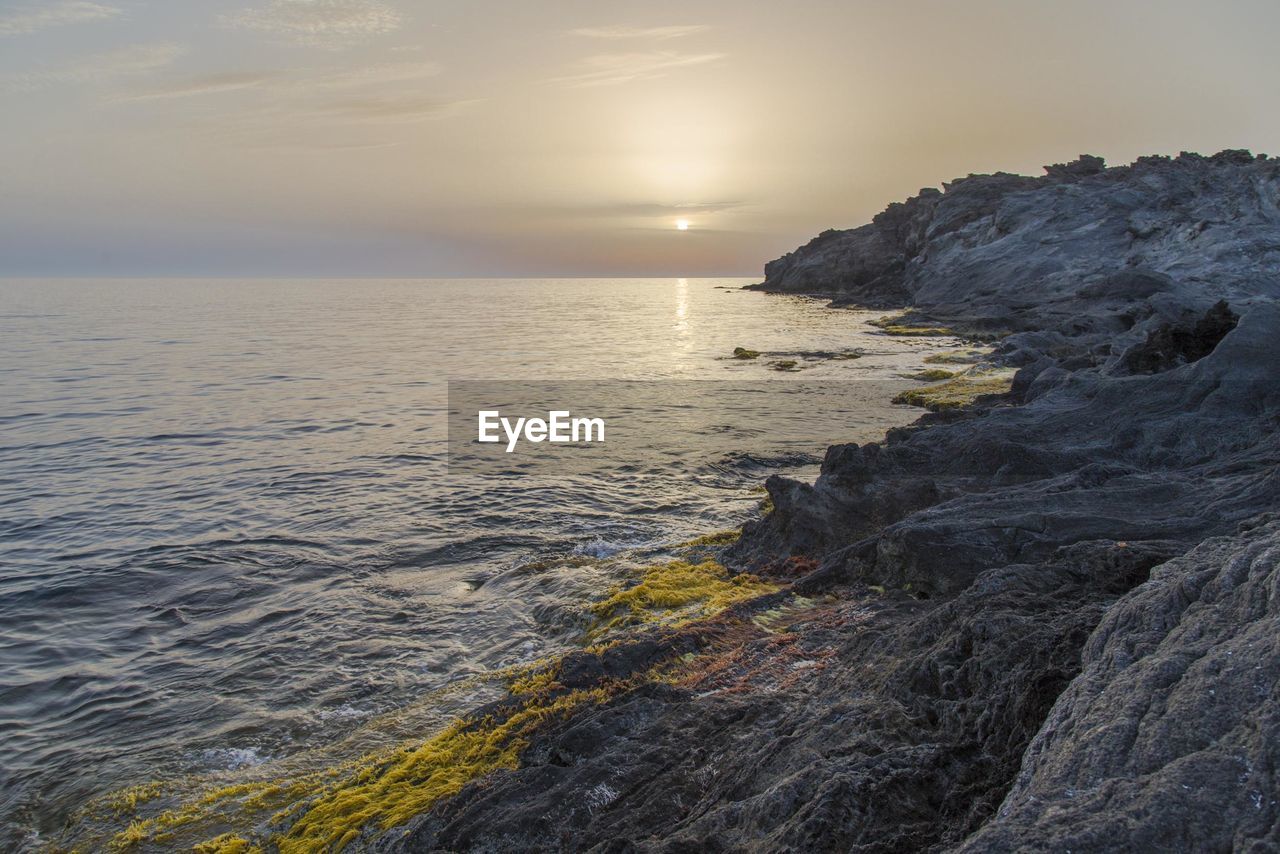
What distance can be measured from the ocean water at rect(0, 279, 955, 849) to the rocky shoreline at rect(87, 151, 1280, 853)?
139 centimetres

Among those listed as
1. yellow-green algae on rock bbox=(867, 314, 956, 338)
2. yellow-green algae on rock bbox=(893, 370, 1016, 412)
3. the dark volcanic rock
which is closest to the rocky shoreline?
the dark volcanic rock

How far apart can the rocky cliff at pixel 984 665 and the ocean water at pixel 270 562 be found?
3.02 metres

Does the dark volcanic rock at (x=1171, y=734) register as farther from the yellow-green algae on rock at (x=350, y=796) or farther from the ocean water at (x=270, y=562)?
the ocean water at (x=270, y=562)

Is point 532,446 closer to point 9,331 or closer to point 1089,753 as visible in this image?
point 1089,753

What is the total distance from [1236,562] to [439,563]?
11.3 metres

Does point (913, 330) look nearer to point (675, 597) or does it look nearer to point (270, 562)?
point (675, 597)

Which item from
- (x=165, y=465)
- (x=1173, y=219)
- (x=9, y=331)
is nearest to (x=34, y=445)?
(x=165, y=465)

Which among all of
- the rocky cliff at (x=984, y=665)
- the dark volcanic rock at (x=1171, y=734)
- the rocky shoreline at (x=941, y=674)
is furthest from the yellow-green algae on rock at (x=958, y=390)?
the dark volcanic rock at (x=1171, y=734)

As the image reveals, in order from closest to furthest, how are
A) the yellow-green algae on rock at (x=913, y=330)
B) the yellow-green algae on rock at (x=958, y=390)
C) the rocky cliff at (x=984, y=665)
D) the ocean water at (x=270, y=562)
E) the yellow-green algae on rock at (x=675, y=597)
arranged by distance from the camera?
the rocky cliff at (x=984, y=665)
the ocean water at (x=270, y=562)
the yellow-green algae on rock at (x=675, y=597)
the yellow-green algae on rock at (x=958, y=390)
the yellow-green algae on rock at (x=913, y=330)

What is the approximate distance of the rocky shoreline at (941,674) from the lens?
345cm

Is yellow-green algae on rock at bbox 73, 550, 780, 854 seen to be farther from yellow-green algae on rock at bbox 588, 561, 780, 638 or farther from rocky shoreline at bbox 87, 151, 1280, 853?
yellow-green algae on rock at bbox 588, 561, 780, 638

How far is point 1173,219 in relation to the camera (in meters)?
67.1

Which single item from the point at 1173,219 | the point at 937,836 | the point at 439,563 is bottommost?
the point at 439,563

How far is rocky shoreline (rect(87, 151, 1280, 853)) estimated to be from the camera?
3.45 m
